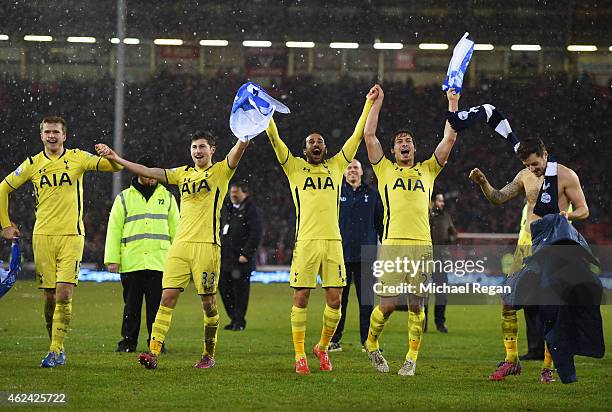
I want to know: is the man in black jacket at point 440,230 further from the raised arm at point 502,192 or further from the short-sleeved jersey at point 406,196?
the raised arm at point 502,192

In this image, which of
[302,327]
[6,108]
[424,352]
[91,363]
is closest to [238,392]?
[302,327]

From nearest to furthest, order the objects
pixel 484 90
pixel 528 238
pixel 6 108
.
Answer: pixel 528 238, pixel 6 108, pixel 484 90

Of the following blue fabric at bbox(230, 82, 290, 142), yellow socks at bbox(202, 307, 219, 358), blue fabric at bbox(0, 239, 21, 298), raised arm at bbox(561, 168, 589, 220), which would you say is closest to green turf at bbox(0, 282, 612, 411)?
yellow socks at bbox(202, 307, 219, 358)

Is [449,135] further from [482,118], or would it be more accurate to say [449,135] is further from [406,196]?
[406,196]

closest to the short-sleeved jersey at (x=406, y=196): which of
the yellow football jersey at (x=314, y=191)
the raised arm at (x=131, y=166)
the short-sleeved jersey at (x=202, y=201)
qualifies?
the yellow football jersey at (x=314, y=191)

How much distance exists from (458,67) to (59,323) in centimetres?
429

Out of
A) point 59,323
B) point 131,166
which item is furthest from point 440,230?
point 59,323

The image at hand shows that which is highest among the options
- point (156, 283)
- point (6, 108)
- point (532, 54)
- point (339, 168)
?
point (532, 54)

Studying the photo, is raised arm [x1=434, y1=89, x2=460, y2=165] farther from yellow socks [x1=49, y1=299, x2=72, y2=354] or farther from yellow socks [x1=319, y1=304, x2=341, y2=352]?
yellow socks [x1=49, y1=299, x2=72, y2=354]

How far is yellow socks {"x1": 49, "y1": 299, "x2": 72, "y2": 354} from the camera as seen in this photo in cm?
959

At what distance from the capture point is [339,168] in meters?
9.84

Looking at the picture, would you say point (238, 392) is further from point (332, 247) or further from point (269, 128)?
point (269, 128)

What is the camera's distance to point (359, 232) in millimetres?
11953

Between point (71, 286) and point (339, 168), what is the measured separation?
2.65 meters
